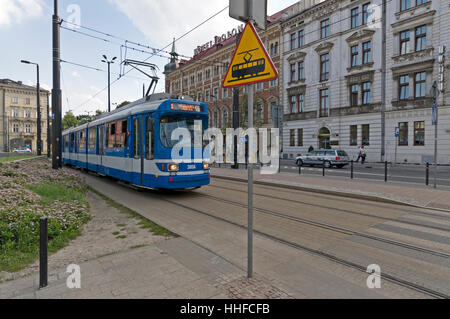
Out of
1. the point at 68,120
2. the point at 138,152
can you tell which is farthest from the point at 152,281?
the point at 68,120

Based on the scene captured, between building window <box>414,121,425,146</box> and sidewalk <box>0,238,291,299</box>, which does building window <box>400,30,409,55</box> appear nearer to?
building window <box>414,121,425,146</box>

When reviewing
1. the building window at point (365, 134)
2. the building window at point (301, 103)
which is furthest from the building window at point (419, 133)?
the building window at point (301, 103)

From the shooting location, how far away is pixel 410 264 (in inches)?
161

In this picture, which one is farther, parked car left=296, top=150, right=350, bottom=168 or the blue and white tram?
parked car left=296, top=150, right=350, bottom=168

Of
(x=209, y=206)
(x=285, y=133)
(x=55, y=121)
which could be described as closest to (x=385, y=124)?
(x=285, y=133)

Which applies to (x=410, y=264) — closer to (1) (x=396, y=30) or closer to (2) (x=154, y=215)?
(2) (x=154, y=215)

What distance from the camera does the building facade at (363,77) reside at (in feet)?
82.3

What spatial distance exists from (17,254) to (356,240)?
18.1ft

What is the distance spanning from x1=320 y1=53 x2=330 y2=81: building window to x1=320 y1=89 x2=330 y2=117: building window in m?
1.58

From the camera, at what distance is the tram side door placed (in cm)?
929

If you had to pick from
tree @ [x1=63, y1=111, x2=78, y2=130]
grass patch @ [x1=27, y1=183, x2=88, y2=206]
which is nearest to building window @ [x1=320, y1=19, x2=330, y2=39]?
grass patch @ [x1=27, y1=183, x2=88, y2=206]

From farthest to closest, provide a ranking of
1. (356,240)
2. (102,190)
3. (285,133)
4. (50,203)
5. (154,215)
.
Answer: (285,133) → (102,190) → (154,215) → (50,203) → (356,240)

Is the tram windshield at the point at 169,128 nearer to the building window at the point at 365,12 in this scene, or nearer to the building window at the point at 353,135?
the building window at the point at 353,135

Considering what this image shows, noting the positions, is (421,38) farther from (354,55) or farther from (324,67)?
(324,67)
